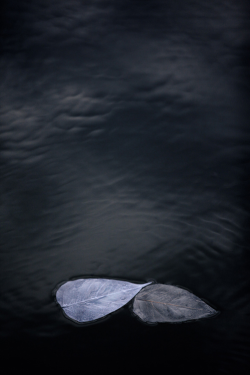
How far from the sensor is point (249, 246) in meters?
1.29

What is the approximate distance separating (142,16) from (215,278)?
180 centimetres

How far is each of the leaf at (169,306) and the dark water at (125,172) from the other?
31mm

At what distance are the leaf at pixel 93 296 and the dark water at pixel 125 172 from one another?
0.03 meters

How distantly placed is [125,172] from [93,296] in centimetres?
68

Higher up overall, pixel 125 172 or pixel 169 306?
pixel 125 172

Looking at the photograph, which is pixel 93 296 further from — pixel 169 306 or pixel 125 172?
pixel 125 172

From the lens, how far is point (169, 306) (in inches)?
42.6

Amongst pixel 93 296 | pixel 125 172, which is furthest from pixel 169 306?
pixel 125 172

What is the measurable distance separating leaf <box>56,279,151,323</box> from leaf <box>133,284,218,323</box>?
5 cm

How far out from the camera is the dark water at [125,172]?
1058 mm

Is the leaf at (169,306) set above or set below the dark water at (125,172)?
below

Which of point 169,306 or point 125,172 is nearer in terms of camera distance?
point 169,306

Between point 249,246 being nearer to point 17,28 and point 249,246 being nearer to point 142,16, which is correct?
point 142,16

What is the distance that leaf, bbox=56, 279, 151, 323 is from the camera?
3.61 feet
